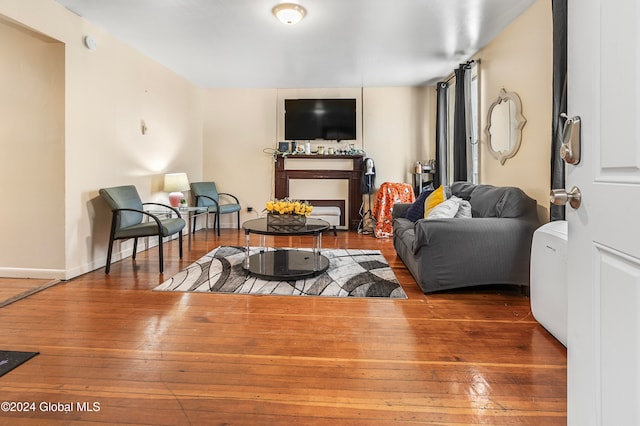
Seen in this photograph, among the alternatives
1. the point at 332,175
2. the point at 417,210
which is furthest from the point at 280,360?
the point at 332,175

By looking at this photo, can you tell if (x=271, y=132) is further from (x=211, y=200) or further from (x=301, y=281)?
(x=301, y=281)

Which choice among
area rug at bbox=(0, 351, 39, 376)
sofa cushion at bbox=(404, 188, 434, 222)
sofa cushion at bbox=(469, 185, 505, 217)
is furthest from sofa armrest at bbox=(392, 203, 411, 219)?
area rug at bbox=(0, 351, 39, 376)

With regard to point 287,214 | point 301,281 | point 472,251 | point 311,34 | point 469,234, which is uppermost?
point 311,34

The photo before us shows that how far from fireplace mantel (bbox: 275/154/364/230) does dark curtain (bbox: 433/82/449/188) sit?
50.2 inches

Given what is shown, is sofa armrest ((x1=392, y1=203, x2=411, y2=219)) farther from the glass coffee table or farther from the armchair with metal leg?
the armchair with metal leg

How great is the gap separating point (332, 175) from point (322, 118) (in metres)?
0.99

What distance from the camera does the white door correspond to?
71cm

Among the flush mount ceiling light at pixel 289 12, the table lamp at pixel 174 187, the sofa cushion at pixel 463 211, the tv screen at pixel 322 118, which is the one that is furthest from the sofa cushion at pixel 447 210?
the table lamp at pixel 174 187

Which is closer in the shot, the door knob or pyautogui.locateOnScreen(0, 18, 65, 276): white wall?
the door knob

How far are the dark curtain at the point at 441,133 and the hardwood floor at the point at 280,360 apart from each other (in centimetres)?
291

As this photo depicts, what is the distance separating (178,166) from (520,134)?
4627mm

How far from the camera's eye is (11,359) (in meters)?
1.87

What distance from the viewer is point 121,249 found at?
4129 millimetres

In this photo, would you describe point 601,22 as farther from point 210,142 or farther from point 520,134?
point 210,142
